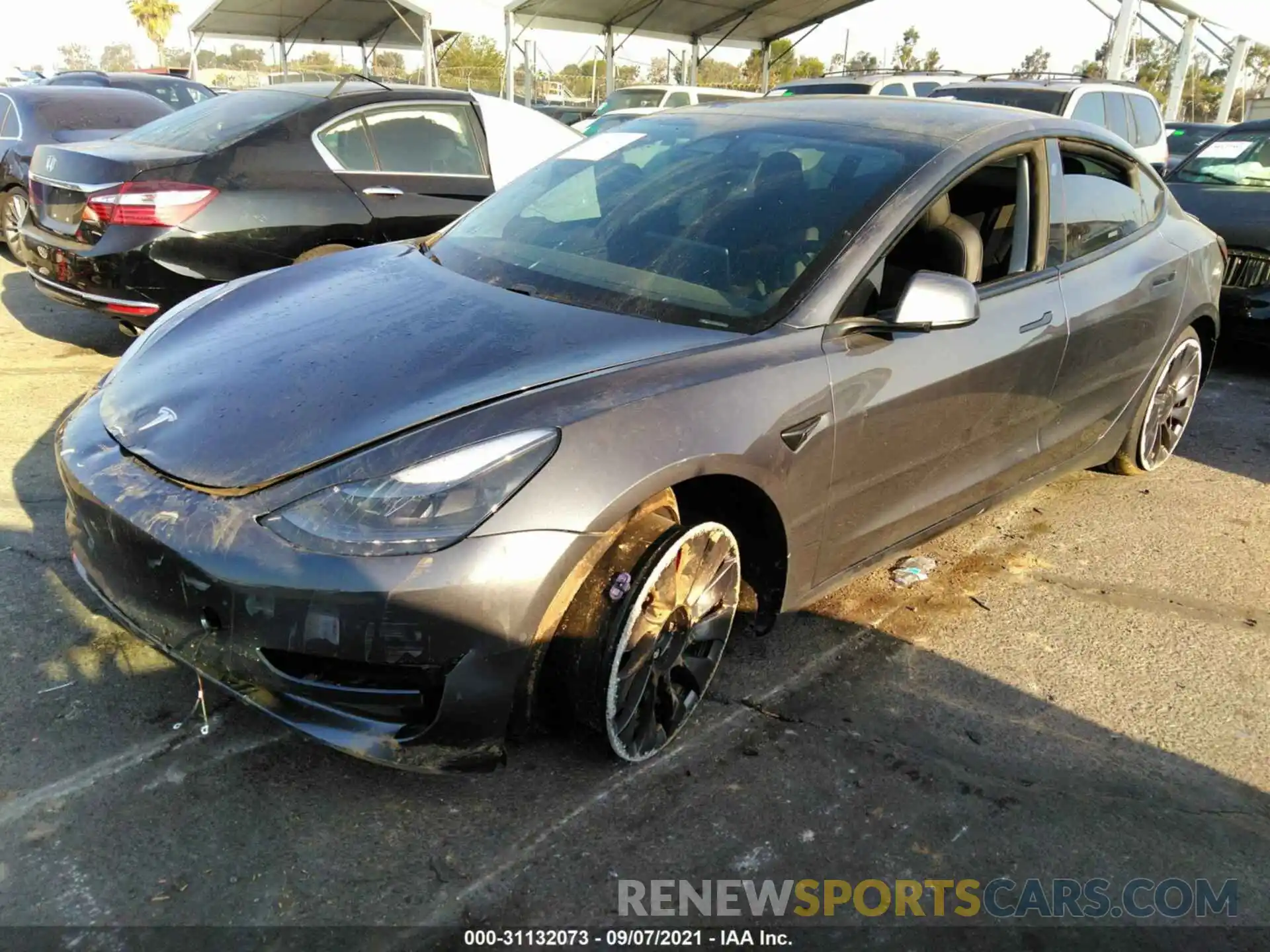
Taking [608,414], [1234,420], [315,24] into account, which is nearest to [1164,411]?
[1234,420]

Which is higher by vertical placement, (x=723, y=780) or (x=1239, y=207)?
(x=1239, y=207)

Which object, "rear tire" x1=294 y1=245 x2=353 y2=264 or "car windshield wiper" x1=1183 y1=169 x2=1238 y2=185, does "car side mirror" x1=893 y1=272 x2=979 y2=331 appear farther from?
"car windshield wiper" x1=1183 y1=169 x2=1238 y2=185

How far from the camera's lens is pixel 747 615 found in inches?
121

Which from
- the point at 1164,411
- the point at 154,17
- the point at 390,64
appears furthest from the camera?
the point at 154,17

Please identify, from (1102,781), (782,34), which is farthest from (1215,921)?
(782,34)

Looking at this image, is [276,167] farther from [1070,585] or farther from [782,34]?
[782,34]

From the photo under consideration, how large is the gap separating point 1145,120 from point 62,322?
1040cm

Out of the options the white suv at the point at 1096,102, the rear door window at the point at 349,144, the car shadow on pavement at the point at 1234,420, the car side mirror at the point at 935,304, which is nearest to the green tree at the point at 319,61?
the white suv at the point at 1096,102

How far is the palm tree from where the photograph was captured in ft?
192

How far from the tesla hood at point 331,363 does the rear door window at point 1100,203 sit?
1809 mm

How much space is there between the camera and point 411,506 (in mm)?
2109

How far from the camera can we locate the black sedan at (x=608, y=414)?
2119mm

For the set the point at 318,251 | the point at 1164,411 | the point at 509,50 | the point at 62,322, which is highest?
the point at 509,50
